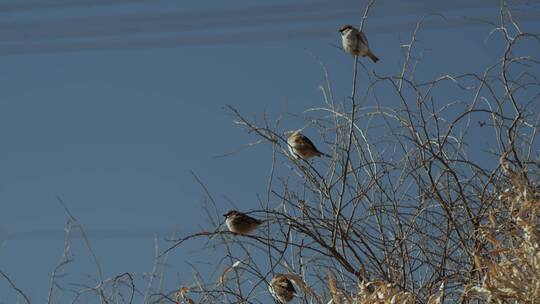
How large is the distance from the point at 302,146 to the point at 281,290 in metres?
2.01

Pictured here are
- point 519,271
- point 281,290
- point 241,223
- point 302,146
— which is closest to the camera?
point 519,271

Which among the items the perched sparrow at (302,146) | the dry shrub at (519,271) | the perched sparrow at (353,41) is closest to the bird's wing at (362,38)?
the perched sparrow at (353,41)

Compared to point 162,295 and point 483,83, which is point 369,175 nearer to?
point 483,83

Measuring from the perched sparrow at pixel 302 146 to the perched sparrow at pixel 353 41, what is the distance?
648mm

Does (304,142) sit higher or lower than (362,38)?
lower

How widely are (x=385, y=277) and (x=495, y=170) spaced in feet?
2.39

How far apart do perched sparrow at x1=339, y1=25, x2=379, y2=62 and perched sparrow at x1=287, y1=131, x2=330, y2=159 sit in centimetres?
65

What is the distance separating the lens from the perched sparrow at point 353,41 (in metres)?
6.72

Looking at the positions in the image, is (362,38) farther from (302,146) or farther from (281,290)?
(281,290)

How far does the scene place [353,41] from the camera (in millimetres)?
6734

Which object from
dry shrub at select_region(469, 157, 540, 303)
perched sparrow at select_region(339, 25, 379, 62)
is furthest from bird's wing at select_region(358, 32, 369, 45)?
dry shrub at select_region(469, 157, 540, 303)

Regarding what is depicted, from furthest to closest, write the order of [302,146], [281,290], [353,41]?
1. [302,146]
2. [353,41]
3. [281,290]

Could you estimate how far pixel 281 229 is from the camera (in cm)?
547

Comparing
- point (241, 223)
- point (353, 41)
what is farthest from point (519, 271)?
point (353, 41)
